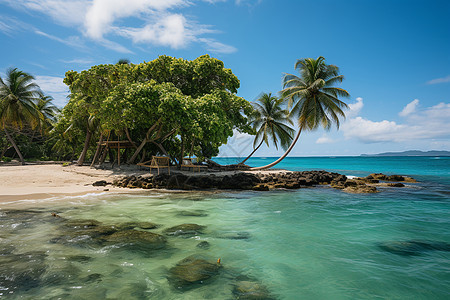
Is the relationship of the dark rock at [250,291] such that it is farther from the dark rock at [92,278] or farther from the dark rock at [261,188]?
the dark rock at [261,188]

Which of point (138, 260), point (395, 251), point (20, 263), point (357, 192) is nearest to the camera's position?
point (20, 263)

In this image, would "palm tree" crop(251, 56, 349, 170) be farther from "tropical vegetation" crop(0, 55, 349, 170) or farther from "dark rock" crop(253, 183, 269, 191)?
"dark rock" crop(253, 183, 269, 191)

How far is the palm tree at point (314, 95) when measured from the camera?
2077cm

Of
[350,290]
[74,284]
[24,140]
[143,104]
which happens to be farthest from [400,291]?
[24,140]

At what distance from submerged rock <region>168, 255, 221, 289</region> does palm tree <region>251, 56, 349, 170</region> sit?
1881cm

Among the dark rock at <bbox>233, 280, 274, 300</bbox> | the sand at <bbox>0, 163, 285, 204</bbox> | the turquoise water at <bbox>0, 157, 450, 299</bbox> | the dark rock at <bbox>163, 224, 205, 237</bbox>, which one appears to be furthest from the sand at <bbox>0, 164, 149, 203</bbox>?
the dark rock at <bbox>233, 280, 274, 300</bbox>

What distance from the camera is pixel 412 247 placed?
516 centimetres

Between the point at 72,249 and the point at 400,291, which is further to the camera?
the point at 72,249

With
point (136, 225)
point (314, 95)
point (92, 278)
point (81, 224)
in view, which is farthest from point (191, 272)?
point (314, 95)

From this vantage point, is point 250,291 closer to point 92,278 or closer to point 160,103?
point 92,278

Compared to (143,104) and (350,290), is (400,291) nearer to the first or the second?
(350,290)

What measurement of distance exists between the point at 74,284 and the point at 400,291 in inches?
177

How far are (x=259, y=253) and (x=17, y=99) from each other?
3000cm

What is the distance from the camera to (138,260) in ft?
13.6
